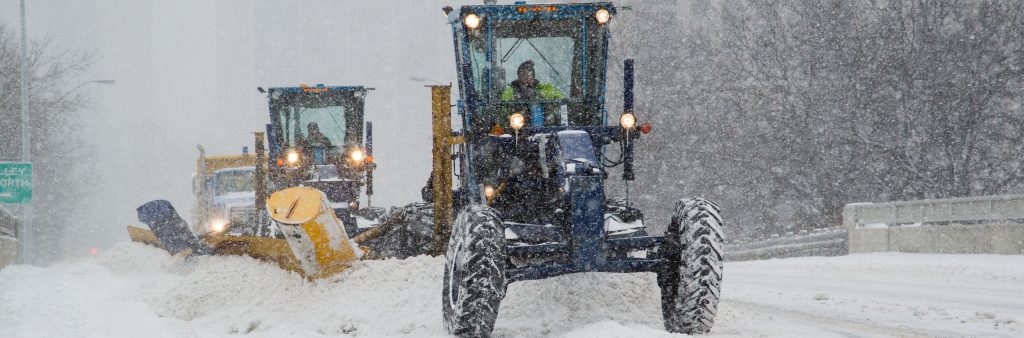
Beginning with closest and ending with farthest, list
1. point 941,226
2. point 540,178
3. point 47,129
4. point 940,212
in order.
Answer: point 540,178
point 941,226
point 940,212
point 47,129

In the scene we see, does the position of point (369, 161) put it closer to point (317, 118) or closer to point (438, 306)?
point (317, 118)

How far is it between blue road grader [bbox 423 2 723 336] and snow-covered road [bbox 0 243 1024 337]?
0.45m

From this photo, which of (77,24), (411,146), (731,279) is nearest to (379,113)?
(411,146)

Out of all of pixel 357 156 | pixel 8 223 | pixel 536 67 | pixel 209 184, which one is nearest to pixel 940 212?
pixel 357 156

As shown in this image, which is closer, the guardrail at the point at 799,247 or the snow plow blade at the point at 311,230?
the snow plow blade at the point at 311,230

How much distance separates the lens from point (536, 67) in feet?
30.8

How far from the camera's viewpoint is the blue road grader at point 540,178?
680 cm

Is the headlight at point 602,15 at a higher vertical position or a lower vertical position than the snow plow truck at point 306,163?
higher

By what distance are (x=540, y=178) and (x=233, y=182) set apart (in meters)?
17.0

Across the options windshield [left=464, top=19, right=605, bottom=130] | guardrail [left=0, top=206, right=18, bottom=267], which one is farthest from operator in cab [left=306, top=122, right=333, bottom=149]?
windshield [left=464, top=19, right=605, bottom=130]

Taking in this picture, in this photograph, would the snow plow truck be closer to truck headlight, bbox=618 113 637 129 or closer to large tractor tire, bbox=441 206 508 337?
truck headlight, bbox=618 113 637 129

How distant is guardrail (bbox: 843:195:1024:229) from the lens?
50.9 feet

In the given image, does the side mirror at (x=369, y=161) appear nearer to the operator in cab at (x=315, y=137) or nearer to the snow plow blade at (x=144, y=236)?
the operator in cab at (x=315, y=137)

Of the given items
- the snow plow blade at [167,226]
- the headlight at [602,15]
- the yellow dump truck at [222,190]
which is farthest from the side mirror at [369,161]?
the headlight at [602,15]
